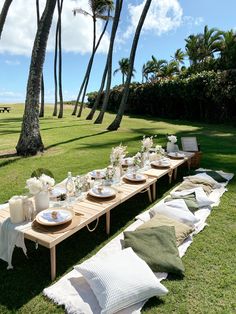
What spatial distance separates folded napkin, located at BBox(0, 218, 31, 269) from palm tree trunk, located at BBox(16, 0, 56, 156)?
5.68 m

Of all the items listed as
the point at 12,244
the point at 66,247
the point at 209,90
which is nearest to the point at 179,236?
the point at 66,247

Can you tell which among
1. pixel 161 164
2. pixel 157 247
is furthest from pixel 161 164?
pixel 157 247

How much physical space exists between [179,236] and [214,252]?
53 cm

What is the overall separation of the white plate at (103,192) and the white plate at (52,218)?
2.37 feet

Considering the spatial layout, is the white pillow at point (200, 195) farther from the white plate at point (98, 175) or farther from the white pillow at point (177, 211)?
the white plate at point (98, 175)

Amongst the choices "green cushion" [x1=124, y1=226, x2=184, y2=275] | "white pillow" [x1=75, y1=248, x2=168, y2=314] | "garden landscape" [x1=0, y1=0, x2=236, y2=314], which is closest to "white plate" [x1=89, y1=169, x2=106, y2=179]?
"garden landscape" [x1=0, y1=0, x2=236, y2=314]

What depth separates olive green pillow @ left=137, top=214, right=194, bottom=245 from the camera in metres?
4.16

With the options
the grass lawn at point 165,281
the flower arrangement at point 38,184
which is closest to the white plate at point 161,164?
the grass lawn at point 165,281

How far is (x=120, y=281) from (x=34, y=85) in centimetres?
713

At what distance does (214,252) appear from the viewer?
398cm

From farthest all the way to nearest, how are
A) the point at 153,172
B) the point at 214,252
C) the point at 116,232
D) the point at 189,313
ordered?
the point at 153,172 → the point at 116,232 → the point at 214,252 → the point at 189,313

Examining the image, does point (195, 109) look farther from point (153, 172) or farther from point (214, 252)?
point (214, 252)

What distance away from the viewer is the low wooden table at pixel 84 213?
3.25 m

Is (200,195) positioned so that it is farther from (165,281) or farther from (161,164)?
(165,281)
